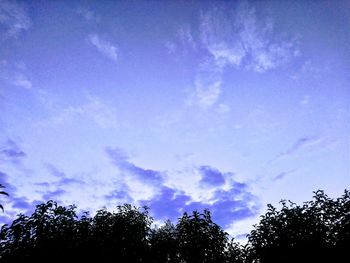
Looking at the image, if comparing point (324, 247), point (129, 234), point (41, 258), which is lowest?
point (324, 247)

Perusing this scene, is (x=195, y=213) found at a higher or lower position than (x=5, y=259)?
higher

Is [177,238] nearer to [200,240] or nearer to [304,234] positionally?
[200,240]

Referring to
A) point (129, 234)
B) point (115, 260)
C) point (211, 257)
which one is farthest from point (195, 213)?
point (115, 260)

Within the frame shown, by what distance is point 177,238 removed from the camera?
5350 centimetres

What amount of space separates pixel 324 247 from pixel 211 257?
Result: 17.5 meters

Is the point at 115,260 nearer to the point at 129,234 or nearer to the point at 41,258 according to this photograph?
the point at 129,234

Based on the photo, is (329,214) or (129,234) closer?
(329,214)

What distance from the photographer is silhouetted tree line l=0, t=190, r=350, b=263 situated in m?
43.5

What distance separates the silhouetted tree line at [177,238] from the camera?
43531 millimetres

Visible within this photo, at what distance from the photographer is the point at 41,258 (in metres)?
43.0

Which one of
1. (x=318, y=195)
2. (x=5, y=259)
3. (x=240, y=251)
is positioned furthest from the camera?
(x=240, y=251)

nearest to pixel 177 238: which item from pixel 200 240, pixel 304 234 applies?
pixel 200 240

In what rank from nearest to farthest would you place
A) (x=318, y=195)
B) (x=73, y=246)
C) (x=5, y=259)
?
(x=5, y=259)
(x=73, y=246)
(x=318, y=195)

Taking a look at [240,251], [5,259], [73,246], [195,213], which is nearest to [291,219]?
[240,251]
